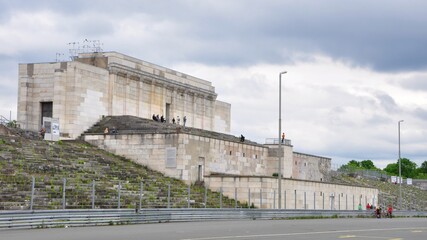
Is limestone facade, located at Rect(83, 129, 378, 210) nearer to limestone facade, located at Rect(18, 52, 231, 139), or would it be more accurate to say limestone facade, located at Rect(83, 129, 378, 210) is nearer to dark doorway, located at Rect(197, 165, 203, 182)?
dark doorway, located at Rect(197, 165, 203, 182)

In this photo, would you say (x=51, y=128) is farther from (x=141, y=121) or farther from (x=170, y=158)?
(x=170, y=158)

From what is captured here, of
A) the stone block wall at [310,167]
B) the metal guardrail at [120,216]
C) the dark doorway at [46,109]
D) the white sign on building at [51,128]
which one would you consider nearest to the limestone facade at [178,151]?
the white sign on building at [51,128]

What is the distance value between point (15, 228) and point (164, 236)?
864cm

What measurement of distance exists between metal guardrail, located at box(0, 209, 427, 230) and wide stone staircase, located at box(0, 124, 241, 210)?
1.95m

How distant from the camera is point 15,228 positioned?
35.0 metres

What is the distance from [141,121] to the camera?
7356 cm

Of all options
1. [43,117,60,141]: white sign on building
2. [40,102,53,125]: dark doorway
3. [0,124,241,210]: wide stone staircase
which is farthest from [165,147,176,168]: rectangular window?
[40,102,53,125]: dark doorway

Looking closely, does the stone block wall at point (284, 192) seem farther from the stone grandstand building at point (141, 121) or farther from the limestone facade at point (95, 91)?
the limestone facade at point (95, 91)

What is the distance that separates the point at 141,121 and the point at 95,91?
17.3ft

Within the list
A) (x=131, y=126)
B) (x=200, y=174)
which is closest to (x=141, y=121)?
(x=131, y=126)

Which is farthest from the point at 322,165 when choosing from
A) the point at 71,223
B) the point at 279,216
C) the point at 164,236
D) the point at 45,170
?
the point at 164,236

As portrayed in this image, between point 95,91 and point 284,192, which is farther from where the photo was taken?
point 95,91

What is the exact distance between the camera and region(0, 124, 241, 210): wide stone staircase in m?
44.3

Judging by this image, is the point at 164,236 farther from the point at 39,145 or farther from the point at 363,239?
the point at 39,145
